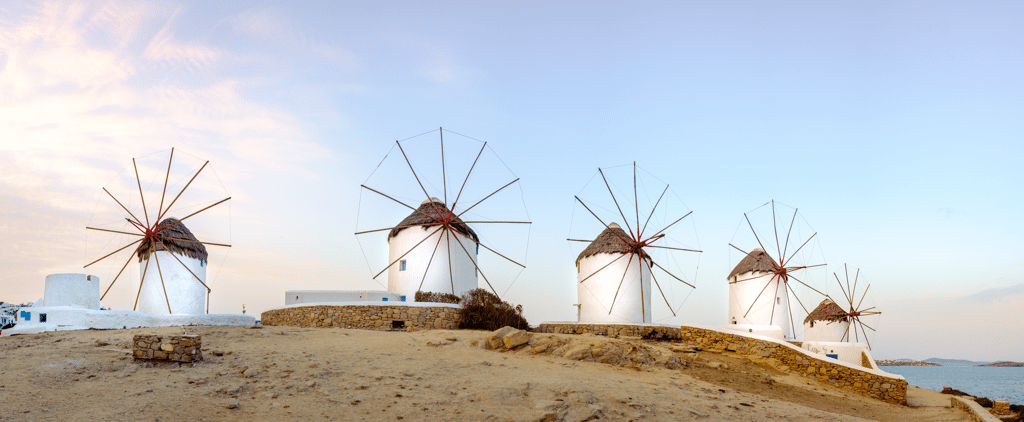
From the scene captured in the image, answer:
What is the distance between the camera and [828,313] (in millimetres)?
38000

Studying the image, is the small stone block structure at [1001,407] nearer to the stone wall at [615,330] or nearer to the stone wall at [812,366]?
the stone wall at [812,366]

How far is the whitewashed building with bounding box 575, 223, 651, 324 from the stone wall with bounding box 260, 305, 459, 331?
8097 millimetres

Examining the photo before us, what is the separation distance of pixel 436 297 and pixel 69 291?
Result: 12.5 metres

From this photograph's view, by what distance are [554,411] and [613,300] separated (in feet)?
60.2

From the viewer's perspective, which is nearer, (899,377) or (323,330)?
(899,377)

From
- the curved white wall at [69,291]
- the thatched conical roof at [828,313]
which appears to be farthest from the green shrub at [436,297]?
the thatched conical roof at [828,313]

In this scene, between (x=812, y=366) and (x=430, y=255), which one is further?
(x=430, y=255)

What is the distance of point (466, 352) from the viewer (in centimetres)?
1565

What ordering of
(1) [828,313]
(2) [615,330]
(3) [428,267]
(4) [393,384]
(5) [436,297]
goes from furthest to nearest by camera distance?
1. (1) [828,313]
2. (3) [428,267]
3. (5) [436,297]
4. (2) [615,330]
5. (4) [393,384]

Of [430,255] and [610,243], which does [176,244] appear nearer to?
[430,255]

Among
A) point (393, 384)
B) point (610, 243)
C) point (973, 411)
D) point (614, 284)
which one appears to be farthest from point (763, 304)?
point (393, 384)

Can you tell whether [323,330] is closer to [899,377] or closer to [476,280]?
[476,280]

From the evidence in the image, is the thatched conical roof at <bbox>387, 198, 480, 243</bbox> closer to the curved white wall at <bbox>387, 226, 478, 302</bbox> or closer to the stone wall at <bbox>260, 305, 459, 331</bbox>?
the curved white wall at <bbox>387, 226, 478, 302</bbox>

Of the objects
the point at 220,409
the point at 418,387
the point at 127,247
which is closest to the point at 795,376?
the point at 418,387
